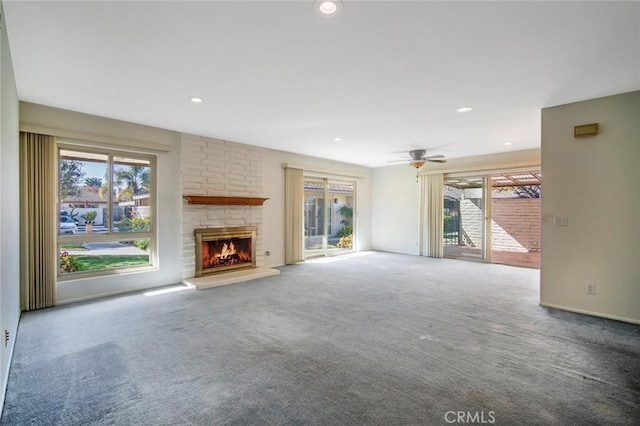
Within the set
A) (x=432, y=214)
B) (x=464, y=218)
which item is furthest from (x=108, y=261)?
(x=464, y=218)

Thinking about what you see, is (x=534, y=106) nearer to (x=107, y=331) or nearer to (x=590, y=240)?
(x=590, y=240)

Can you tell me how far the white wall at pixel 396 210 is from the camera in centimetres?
800

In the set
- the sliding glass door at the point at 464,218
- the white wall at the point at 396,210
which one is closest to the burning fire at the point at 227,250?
the white wall at the point at 396,210

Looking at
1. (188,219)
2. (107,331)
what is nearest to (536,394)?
(107,331)

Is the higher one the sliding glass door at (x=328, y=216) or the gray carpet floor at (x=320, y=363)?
the sliding glass door at (x=328, y=216)

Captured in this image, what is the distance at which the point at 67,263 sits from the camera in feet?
13.3

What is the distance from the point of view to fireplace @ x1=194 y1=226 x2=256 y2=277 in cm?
513

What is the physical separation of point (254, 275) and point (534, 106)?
15.9 ft

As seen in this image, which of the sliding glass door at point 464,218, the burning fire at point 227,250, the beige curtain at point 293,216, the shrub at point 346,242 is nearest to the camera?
the burning fire at point 227,250

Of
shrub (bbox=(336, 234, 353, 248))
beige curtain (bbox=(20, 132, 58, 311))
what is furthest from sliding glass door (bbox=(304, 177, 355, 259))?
beige curtain (bbox=(20, 132, 58, 311))

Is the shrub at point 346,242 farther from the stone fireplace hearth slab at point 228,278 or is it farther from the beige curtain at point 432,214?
the stone fireplace hearth slab at point 228,278

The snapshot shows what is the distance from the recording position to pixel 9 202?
229 centimetres

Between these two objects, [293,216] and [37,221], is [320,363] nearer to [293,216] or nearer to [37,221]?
[37,221]

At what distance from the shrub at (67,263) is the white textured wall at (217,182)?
4.59 feet
